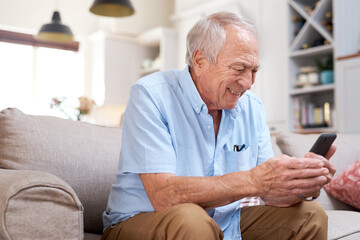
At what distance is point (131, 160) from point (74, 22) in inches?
227

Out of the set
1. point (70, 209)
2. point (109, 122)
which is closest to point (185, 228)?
point (70, 209)

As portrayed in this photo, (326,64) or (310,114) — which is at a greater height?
(326,64)

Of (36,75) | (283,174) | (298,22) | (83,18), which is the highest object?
(83,18)

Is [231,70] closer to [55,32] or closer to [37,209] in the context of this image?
[37,209]

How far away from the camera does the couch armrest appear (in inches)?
41.2

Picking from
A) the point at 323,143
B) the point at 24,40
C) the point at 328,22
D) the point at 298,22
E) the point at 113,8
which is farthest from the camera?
the point at 24,40

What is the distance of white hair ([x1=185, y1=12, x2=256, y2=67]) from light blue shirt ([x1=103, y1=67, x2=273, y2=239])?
3.8 inches

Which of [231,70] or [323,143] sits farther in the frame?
[231,70]

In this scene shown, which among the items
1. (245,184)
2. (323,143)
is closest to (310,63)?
(323,143)

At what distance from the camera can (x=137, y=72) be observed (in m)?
6.91

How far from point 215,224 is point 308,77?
338 centimetres

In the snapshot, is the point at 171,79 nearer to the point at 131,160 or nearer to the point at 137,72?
the point at 131,160

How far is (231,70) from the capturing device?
1.48m

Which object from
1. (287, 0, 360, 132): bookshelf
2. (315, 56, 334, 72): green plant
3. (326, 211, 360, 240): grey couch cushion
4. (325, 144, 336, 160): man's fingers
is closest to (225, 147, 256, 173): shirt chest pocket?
(325, 144, 336, 160): man's fingers
